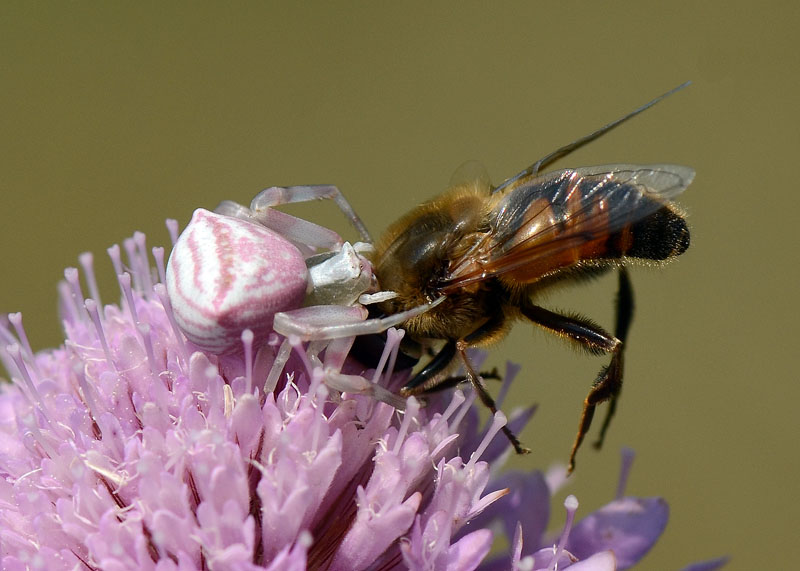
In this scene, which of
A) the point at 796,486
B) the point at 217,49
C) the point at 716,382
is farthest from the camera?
the point at 217,49

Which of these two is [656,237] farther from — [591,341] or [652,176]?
[591,341]

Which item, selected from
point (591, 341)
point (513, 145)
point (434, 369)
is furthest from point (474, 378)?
point (513, 145)

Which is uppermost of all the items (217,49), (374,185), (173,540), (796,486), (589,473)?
(217,49)

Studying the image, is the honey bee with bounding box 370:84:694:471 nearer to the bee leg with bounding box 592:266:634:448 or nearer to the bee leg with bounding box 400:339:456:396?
the bee leg with bounding box 400:339:456:396

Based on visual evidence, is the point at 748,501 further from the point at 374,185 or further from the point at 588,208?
the point at 588,208

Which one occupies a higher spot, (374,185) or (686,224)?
(686,224)

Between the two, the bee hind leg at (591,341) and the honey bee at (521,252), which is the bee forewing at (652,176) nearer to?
the honey bee at (521,252)

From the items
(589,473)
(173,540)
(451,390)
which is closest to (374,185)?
(589,473)

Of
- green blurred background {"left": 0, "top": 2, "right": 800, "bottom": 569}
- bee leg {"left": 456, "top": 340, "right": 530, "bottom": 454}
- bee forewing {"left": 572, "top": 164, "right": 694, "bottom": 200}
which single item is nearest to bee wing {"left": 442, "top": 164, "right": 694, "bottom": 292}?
bee forewing {"left": 572, "top": 164, "right": 694, "bottom": 200}
